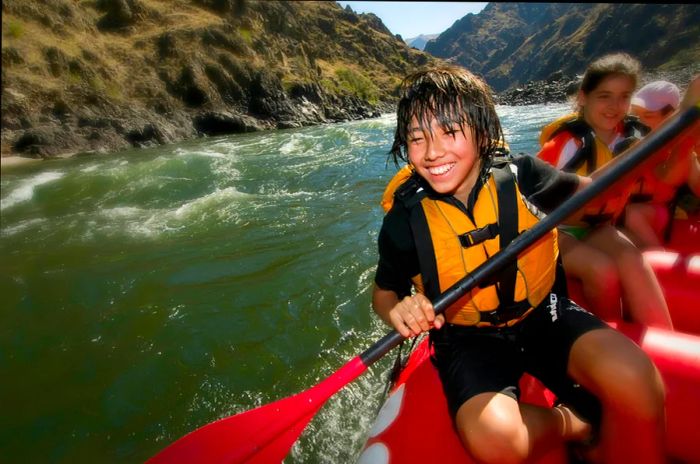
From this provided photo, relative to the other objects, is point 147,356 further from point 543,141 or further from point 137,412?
point 543,141

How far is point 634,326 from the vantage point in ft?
5.10

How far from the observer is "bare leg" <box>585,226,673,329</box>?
1690mm

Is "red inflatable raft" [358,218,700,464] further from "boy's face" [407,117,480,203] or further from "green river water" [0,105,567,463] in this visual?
"boy's face" [407,117,480,203]

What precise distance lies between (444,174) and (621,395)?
0.88 metres

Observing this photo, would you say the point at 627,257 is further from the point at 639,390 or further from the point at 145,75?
the point at 145,75

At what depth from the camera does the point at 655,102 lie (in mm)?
2459

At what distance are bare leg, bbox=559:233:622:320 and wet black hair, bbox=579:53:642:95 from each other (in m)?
0.92

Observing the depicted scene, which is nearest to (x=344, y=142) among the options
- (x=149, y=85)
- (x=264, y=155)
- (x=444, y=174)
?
(x=264, y=155)

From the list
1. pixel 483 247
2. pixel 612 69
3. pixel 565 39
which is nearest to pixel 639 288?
pixel 483 247

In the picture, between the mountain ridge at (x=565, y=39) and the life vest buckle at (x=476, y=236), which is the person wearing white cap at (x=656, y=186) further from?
the life vest buckle at (x=476, y=236)

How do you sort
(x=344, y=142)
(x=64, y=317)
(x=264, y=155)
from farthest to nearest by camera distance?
(x=344, y=142) → (x=264, y=155) → (x=64, y=317)

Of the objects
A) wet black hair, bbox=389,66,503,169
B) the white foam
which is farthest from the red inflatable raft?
the white foam

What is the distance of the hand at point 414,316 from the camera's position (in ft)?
4.58

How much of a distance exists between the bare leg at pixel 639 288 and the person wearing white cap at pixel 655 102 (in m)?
1.08
